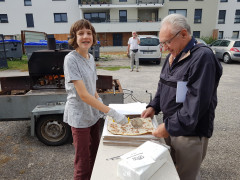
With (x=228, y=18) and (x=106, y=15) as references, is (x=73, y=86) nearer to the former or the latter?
(x=106, y=15)

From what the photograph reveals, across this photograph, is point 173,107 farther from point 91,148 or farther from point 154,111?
point 91,148

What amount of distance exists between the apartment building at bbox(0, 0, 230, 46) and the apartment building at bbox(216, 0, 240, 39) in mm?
1316

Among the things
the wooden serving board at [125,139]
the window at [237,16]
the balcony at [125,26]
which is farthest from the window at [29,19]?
the window at [237,16]

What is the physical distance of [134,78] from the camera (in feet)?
30.3

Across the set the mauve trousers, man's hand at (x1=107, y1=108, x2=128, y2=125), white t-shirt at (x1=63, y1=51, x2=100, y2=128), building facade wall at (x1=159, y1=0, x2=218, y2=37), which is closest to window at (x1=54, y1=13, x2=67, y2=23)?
building facade wall at (x1=159, y1=0, x2=218, y2=37)

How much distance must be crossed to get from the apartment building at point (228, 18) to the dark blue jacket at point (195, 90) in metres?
34.9

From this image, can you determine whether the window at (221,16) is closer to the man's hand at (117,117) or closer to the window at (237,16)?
the window at (237,16)

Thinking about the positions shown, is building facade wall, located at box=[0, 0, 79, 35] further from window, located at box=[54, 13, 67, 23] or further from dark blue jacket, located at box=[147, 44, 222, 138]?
dark blue jacket, located at box=[147, 44, 222, 138]

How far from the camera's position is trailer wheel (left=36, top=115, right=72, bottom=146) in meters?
3.35

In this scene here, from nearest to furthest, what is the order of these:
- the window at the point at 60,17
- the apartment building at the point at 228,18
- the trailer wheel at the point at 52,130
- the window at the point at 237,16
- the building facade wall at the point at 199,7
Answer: the trailer wheel at the point at 52,130, the window at the point at 60,17, the building facade wall at the point at 199,7, the apartment building at the point at 228,18, the window at the point at 237,16

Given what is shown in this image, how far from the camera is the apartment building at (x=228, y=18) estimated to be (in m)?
30.7

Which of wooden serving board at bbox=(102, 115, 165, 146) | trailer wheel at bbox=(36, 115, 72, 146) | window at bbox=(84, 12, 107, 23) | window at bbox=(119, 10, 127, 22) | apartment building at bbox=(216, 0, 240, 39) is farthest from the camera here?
apartment building at bbox=(216, 0, 240, 39)

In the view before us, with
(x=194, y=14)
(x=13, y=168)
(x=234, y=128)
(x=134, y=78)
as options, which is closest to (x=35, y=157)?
(x=13, y=168)

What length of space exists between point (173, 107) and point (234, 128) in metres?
3.44
